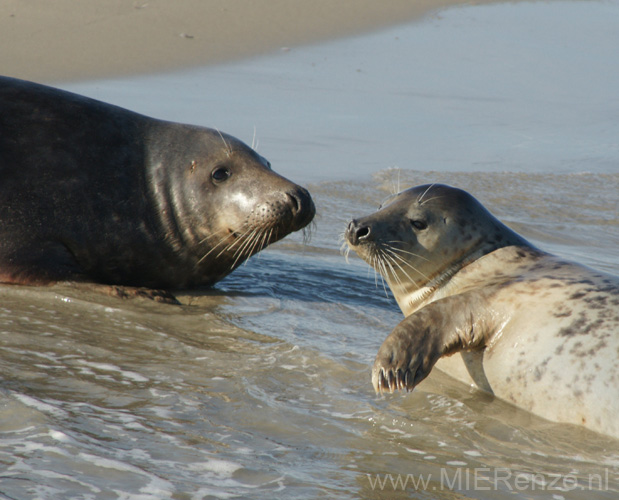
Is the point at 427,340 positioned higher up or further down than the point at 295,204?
further down

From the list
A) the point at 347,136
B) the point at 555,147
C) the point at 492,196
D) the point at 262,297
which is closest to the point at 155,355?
the point at 262,297

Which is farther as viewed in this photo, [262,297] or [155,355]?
[262,297]

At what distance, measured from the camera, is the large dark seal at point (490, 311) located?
386 centimetres

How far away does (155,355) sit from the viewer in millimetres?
4211

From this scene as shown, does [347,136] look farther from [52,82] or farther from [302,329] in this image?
[302,329]

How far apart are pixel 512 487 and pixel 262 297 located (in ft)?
8.81

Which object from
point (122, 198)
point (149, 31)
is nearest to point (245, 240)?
point (122, 198)

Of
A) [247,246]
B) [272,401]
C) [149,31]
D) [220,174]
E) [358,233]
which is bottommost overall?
[272,401]

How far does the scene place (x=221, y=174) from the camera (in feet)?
18.5

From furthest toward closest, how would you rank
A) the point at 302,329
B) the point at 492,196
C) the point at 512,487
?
the point at 492,196 → the point at 302,329 → the point at 512,487

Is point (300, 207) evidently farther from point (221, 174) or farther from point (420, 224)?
point (420, 224)

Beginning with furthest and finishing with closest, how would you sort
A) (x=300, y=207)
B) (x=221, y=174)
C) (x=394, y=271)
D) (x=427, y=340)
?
(x=221, y=174), (x=300, y=207), (x=394, y=271), (x=427, y=340)

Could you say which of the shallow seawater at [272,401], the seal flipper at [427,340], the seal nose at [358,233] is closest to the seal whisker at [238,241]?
the shallow seawater at [272,401]

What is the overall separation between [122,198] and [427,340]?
2.26 metres
